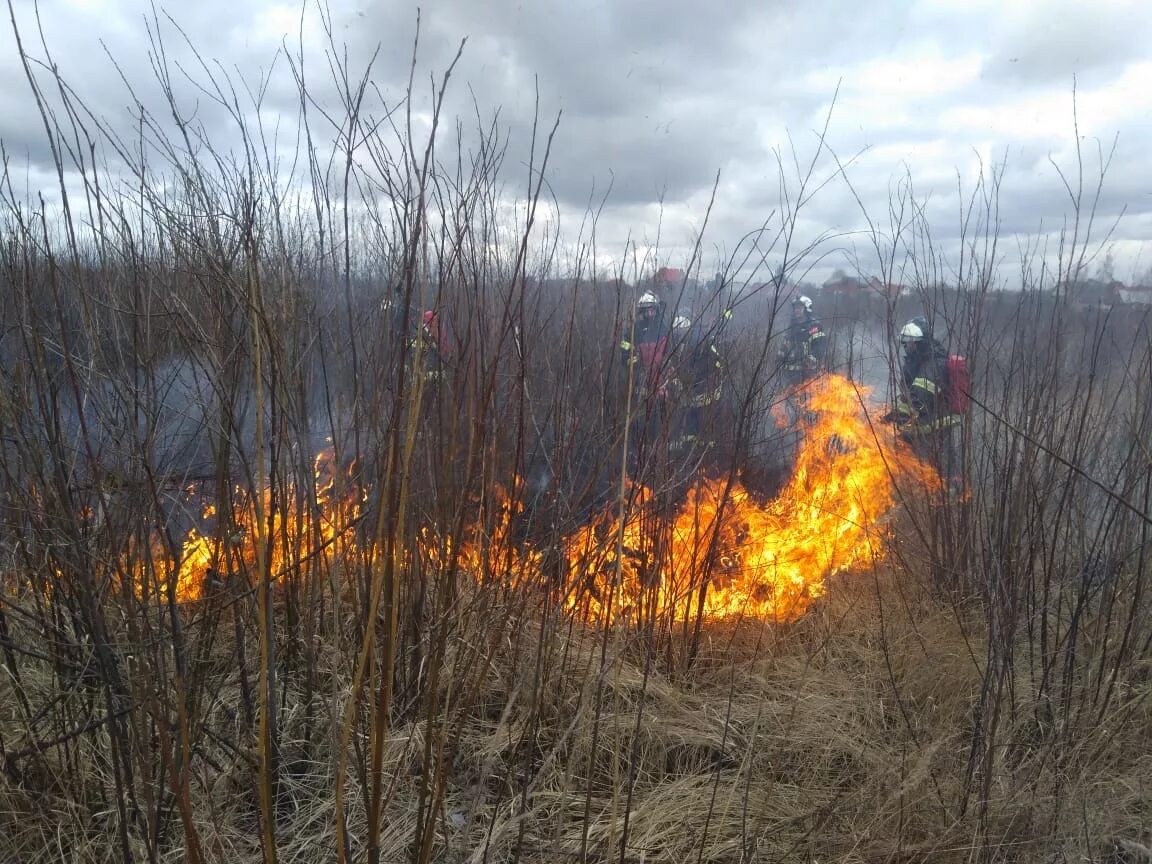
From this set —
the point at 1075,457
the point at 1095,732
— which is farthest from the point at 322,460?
the point at 1095,732

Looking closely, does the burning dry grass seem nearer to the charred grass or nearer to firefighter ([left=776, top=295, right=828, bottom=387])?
the charred grass

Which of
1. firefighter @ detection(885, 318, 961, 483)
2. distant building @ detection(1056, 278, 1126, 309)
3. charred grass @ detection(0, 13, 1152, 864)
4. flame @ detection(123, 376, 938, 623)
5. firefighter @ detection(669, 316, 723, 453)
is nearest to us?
charred grass @ detection(0, 13, 1152, 864)

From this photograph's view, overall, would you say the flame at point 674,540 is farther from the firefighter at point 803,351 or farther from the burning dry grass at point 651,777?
the firefighter at point 803,351

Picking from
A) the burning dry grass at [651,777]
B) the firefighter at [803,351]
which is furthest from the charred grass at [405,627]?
the firefighter at [803,351]

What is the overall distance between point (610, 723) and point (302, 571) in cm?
137

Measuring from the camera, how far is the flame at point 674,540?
86.7 inches

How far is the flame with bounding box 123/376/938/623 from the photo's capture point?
2.20 m

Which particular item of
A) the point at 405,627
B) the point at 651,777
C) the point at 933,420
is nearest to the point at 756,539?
the point at 933,420

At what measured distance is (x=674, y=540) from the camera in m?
3.78

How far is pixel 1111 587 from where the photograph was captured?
116 inches

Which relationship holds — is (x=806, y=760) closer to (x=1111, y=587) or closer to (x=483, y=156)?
(x=1111, y=587)

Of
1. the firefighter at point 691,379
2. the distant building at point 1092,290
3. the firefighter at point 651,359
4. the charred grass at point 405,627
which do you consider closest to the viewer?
the charred grass at point 405,627

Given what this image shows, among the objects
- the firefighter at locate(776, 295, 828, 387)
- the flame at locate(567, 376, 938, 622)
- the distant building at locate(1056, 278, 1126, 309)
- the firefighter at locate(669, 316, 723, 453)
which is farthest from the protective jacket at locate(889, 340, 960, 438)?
the firefighter at locate(776, 295, 828, 387)

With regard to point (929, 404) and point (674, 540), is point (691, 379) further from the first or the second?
point (929, 404)
